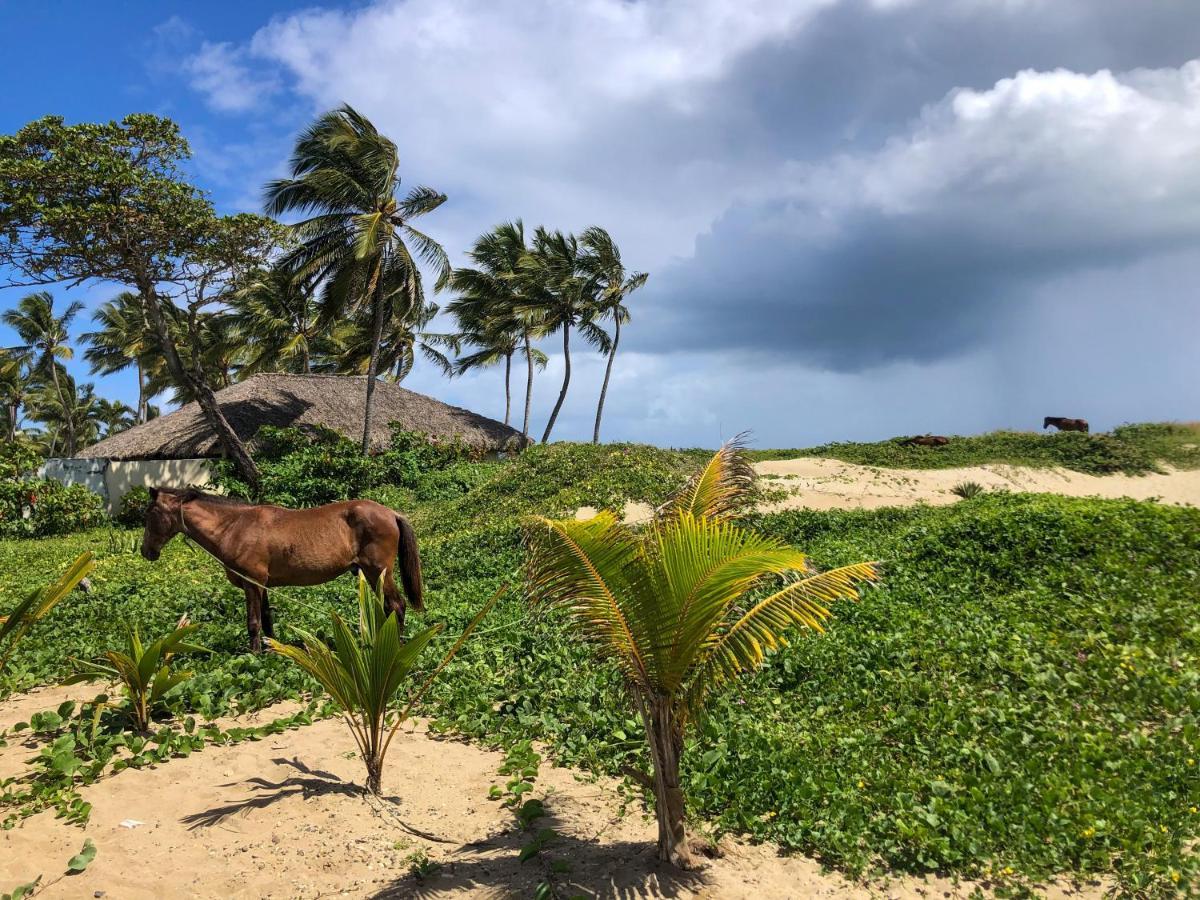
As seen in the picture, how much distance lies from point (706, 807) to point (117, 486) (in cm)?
2503

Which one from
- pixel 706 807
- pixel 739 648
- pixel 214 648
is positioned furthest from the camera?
pixel 214 648

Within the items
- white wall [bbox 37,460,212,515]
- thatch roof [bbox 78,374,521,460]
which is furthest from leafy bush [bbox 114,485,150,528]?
thatch roof [bbox 78,374,521,460]

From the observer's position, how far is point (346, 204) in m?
23.4

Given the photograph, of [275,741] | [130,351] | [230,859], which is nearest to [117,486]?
[130,351]

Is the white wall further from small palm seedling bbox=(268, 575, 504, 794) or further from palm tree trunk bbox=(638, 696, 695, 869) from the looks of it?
palm tree trunk bbox=(638, 696, 695, 869)

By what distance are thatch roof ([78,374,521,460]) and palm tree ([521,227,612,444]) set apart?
18.1 ft

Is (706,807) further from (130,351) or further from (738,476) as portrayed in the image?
(130,351)

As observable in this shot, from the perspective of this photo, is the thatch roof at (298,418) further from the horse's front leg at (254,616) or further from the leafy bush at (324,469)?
the horse's front leg at (254,616)

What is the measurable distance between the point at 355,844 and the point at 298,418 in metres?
24.8

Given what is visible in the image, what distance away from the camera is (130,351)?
36.6 meters

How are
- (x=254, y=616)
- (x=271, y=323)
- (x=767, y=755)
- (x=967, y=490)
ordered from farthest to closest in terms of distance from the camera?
1. (x=271, y=323)
2. (x=967, y=490)
3. (x=254, y=616)
4. (x=767, y=755)

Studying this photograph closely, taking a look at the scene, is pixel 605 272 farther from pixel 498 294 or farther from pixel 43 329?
pixel 43 329

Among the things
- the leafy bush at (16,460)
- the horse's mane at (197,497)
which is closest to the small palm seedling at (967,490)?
the horse's mane at (197,497)

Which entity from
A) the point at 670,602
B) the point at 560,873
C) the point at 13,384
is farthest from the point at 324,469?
the point at 13,384
